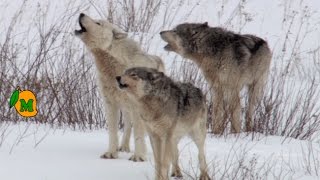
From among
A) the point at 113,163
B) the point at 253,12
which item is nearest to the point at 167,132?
the point at 113,163

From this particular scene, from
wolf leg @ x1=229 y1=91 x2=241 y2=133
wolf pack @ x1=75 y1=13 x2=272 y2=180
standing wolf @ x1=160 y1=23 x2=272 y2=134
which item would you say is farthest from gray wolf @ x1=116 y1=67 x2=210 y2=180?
standing wolf @ x1=160 y1=23 x2=272 y2=134

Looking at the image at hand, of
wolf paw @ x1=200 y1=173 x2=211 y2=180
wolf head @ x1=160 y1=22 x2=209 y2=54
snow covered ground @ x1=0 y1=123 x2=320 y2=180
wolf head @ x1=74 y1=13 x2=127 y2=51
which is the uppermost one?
wolf head @ x1=160 y1=22 x2=209 y2=54

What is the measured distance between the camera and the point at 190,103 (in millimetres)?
5355

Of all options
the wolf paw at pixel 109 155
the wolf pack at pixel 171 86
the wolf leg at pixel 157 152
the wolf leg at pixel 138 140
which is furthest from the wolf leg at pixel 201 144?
the wolf paw at pixel 109 155

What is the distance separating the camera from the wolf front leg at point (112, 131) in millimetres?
6184

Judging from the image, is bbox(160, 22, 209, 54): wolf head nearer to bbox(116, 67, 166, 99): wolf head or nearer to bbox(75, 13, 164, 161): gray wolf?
bbox(75, 13, 164, 161): gray wolf

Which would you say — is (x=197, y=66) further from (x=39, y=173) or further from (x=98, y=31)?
(x=39, y=173)

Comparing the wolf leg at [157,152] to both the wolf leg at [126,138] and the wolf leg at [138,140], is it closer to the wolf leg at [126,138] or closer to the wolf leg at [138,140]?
the wolf leg at [138,140]

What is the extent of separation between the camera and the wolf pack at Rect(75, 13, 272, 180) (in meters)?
5.19

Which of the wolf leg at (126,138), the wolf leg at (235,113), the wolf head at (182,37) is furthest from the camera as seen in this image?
the wolf head at (182,37)

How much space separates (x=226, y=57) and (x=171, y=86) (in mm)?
3319

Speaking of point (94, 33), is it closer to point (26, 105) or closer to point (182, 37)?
point (26, 105)

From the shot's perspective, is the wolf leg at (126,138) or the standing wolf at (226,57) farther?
the standing wolf at (226,57)

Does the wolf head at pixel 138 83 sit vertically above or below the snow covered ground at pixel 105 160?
above
